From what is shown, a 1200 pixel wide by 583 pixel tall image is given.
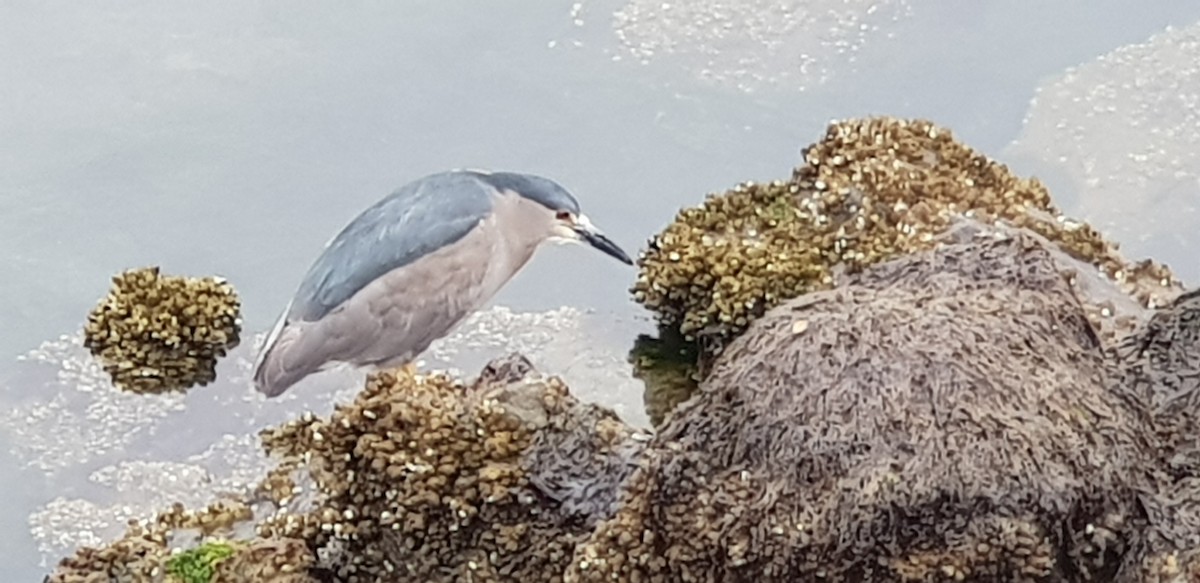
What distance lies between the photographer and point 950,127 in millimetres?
3490

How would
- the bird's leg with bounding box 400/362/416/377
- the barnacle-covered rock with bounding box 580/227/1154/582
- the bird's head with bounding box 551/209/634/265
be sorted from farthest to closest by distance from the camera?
1. the bird's head with bounding box 551/209/634/265
2. the bird's leg with bounding box 400/362/416/377
3. the barnacle-covered rock with bounding box 580/227/1154/582

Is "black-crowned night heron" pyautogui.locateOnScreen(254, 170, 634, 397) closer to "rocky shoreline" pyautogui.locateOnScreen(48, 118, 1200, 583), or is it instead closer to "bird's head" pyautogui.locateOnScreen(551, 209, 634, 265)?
"bird's head" pyautogui.locateOnScreen(551, 209, 634, 265)

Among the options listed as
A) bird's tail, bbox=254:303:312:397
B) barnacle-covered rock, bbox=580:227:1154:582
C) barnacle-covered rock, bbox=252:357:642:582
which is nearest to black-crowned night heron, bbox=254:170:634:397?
bird's tail, bbox=254:303:312:397

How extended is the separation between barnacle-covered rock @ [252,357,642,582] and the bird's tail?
221 mm

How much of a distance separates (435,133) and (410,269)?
73 cm

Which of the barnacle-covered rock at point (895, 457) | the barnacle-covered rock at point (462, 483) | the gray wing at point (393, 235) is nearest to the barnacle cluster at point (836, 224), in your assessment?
the gray wing at point (393, 235)

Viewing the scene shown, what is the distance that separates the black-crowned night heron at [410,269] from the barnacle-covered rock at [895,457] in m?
0.71

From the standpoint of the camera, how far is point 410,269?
2.84m

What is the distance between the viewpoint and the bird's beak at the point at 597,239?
304cm

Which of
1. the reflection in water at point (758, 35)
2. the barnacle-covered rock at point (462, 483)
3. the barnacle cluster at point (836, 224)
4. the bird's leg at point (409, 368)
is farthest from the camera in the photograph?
the reflection in water at point (758, 35)

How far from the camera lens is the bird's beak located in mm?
3039

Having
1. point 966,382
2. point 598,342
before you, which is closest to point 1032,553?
point 966,382

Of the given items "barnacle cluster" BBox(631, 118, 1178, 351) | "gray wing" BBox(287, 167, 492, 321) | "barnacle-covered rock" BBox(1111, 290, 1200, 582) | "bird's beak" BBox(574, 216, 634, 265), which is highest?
"gray wing" BBox(287, 167, 492, 321)

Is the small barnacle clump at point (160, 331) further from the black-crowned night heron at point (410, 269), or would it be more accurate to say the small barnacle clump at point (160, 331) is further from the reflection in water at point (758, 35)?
the reflection in water at point (758, 35)
